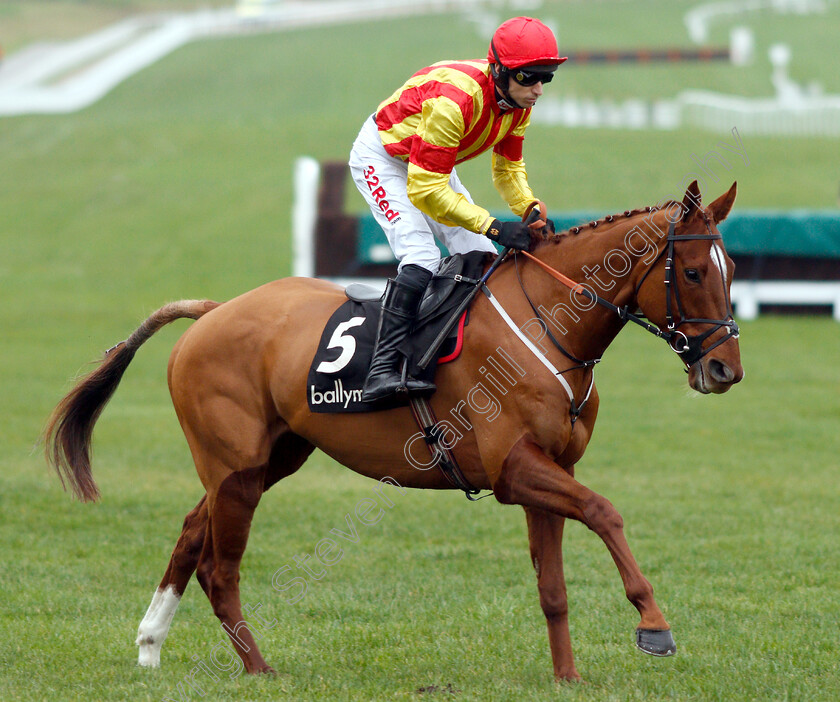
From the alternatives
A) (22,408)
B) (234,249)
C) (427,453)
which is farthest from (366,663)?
(234,249)

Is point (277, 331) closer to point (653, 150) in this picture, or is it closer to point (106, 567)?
point (106, 567)

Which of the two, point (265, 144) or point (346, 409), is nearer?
point (346, 409)

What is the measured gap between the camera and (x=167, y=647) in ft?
18.4

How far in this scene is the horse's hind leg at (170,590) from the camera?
5293 millimetres

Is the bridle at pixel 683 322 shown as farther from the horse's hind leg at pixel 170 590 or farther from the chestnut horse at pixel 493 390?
the horse's hind leg at pixel 170 590

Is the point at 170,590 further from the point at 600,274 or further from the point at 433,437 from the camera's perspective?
the point at 600,274

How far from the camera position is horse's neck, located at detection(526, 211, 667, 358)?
4688 millimetres

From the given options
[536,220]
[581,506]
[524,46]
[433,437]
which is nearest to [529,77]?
[524,46]

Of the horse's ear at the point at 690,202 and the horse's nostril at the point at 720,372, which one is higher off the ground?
the horse's ear at the point at 690,202

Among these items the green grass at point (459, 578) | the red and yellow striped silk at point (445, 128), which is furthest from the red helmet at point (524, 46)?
the green grass at point (459, 578)

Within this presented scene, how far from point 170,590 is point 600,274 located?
2572 millimetres

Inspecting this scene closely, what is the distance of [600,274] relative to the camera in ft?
15.7

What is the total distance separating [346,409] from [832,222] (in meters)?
11.7

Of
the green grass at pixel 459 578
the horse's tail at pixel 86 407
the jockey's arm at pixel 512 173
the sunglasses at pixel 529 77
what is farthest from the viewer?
the horse's tail at pixel 86 407
